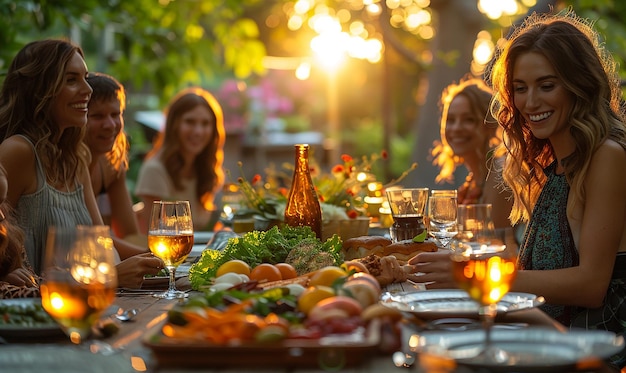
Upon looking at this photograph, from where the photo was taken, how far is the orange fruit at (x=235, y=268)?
281 cm

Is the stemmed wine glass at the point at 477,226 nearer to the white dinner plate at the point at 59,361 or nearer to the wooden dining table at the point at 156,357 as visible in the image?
the wooden dining table at the point at 156,357

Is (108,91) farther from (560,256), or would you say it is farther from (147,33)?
(560,256)

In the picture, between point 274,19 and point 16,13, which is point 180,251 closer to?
point 16,13

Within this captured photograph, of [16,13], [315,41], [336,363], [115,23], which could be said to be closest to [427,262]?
[336,363]

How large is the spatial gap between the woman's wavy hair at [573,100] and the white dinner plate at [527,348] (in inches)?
53.6

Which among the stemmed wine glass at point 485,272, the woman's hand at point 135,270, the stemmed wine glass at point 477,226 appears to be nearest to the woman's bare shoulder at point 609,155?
the stemmed wine glass at point 477,226

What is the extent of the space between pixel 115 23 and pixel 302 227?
4.82m

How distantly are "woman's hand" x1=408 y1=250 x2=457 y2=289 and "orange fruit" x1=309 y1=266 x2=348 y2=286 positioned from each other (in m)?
0.42

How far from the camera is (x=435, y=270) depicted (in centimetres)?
286

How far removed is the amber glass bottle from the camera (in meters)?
3.76

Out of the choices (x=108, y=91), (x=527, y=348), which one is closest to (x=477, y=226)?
(x=527, y=348)

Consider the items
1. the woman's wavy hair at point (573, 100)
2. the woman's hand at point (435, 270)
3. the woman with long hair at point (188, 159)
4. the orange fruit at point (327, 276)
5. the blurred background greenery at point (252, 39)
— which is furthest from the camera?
the blurred background greenery at point (252, 39)

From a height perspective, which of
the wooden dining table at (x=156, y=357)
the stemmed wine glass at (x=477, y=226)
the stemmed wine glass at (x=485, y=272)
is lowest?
the wooden dining table at (x=156, y=357)

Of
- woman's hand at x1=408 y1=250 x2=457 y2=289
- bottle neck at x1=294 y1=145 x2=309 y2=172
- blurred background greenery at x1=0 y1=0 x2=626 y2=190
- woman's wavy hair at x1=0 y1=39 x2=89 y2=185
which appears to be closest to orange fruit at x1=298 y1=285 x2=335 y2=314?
woman's hand at x1=408 y1=250 x2=457 y2=289
